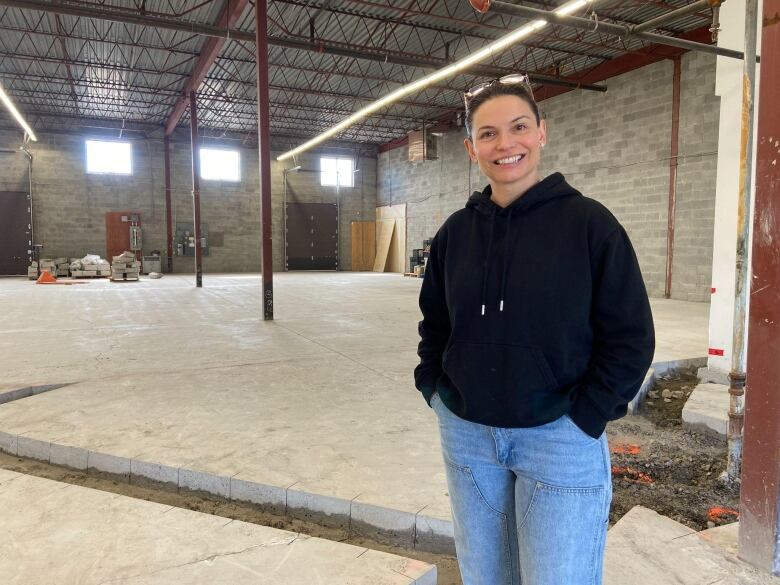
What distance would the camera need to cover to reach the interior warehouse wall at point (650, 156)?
11.3m

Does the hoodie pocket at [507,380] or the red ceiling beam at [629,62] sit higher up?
the red ceiling beam at [629,62]

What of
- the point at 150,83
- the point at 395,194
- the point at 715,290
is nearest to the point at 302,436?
the point at 715,290

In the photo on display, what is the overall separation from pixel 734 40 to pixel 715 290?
2.14 m

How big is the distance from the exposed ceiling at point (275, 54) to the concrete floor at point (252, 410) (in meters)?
6.47

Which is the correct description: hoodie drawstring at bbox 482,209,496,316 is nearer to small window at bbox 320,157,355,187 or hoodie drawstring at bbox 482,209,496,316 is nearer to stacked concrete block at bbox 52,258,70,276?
stacked concrete block at bbox 52,258,70,276

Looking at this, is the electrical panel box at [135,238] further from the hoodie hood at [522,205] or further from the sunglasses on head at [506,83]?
the hoodie hood at [522,205]

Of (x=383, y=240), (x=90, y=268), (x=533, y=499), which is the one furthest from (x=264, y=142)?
(x=383, y=240)

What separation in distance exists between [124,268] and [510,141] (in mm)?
18292

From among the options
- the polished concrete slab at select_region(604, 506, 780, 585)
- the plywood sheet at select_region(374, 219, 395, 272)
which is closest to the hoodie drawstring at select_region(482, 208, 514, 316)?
the polished concrete slab at select_region(604, 506, 780, 585)

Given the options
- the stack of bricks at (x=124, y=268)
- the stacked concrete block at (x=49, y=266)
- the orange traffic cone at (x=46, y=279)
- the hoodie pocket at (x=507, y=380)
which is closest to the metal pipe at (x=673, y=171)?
the hoodie pocket at (x=507, y=380)

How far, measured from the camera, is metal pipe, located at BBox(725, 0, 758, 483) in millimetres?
2784

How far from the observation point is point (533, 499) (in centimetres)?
124

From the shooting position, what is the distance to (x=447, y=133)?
1994 centimetres

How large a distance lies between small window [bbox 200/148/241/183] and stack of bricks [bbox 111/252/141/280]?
6293mm
